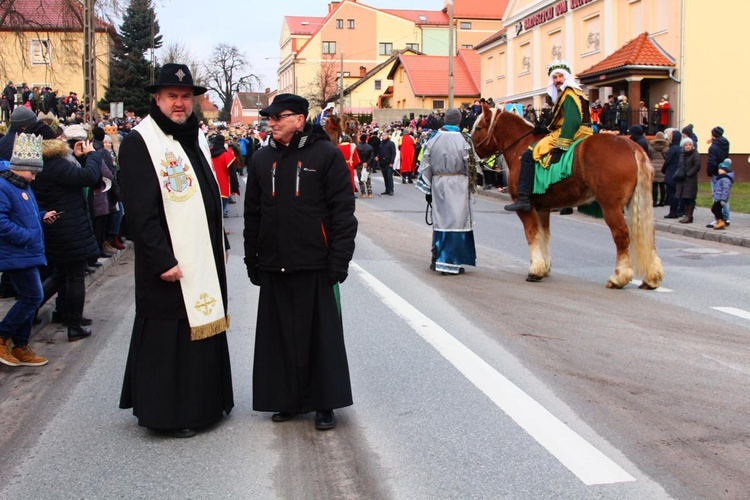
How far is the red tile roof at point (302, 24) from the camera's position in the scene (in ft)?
371

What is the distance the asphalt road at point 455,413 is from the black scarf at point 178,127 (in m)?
1.81

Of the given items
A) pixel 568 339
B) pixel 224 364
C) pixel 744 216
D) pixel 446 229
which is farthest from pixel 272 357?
pixel 744 216

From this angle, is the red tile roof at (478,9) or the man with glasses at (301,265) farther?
the red tile roof at (478,9)

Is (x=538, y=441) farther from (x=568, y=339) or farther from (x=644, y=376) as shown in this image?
(x=568, y=339)

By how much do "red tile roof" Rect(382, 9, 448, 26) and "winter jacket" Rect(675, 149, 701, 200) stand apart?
274ft

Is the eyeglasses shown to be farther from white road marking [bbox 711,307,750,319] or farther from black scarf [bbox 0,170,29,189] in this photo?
white road marking [bbox 711,307,750,319]

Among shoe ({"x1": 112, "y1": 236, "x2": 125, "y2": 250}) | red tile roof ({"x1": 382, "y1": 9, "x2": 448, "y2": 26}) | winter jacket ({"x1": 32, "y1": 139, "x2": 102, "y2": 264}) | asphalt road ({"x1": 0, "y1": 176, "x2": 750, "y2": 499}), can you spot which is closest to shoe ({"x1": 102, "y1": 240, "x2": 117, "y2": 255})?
shoe ({"x1": 112, "y1": 236, "x2": 125, "y2": 250})

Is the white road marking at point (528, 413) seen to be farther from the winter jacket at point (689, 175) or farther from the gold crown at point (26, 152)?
the winter jacket at point (689, 175)

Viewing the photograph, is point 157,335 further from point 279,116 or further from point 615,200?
point 615,200

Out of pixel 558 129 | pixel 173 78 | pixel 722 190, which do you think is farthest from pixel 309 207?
pixel 722 190

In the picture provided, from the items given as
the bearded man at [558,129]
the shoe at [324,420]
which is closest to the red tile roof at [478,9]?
the bearded man at [558,129]

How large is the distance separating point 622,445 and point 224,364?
96.9 inches

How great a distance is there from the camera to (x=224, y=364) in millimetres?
5414

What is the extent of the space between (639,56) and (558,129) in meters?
19.8
